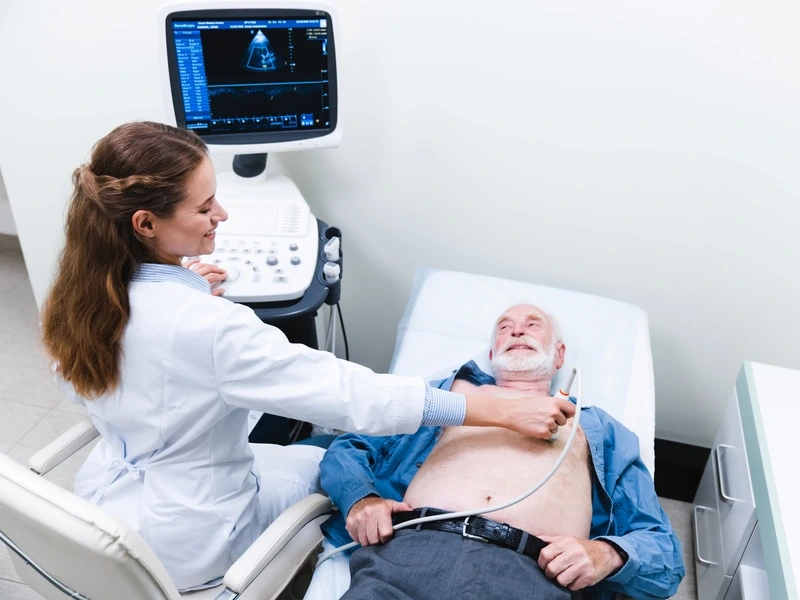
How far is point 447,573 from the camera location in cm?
123

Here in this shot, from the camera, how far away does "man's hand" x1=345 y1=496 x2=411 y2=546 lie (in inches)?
53.0

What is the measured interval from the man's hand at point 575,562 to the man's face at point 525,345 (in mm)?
470

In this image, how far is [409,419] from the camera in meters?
1.24

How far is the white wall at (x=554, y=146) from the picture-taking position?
1.72 m

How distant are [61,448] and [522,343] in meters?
1.05

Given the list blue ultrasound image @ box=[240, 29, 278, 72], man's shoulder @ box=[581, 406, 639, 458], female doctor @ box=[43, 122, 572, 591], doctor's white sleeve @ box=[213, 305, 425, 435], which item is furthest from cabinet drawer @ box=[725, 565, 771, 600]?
blue ultrasound image @ box=[240, 29, 278, 72]

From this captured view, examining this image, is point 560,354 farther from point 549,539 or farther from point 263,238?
point 263,238

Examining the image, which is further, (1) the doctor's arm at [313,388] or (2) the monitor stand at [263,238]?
(2) the monitor stand at [263,238]

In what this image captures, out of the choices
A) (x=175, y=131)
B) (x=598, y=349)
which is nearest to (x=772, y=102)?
(x=598, y=349)

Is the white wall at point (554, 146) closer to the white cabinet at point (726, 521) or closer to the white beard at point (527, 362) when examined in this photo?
the white cabinet at point (726, 521)

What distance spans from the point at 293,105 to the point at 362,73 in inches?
10.3

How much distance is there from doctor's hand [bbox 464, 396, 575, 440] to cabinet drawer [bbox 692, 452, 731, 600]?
0.73 m

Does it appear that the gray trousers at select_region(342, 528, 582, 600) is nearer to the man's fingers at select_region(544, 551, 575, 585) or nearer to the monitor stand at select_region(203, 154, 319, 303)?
the man's fingers at select_region(544, 551, 575, 585)

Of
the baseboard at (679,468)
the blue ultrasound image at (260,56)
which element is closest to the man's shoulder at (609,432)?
the baseboard at (679,468)
